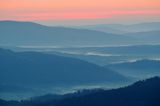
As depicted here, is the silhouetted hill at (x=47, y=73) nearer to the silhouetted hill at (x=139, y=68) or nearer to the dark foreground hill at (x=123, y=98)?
the silhouetted hill at (x=139, y=68)

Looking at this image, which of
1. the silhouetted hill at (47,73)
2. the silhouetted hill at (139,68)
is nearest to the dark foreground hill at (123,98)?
the silhouetted hill at (47,73)

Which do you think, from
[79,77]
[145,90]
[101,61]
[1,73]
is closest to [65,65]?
[79,77]

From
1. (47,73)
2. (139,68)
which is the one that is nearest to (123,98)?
(47,73)

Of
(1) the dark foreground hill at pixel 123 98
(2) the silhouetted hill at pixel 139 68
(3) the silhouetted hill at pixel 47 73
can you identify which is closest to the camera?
(1) the dark foreground hill at pixel 123 98

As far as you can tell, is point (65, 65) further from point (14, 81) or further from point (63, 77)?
point (14, 81)

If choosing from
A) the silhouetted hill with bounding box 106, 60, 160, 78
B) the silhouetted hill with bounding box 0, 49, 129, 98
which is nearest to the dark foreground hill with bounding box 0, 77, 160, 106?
the silhouetted hill with bounding box 0, 49, 129, 98

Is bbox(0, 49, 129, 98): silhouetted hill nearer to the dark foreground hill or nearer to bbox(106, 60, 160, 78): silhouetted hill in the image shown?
bbox(106, 60, 160, 78): silhouetted hill

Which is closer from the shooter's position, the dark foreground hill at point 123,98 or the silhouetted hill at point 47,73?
the dark foreground hill at point 123,98
